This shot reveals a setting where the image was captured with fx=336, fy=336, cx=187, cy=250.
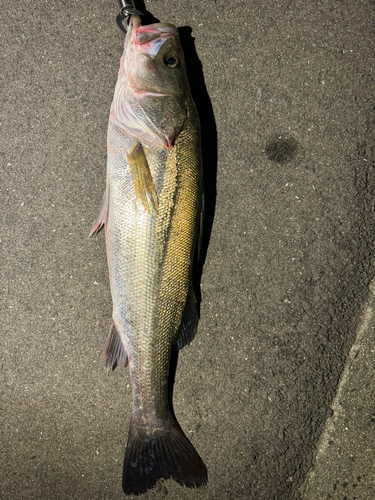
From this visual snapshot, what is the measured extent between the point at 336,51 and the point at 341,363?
111 inches

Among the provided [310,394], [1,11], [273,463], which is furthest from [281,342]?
[1,11]

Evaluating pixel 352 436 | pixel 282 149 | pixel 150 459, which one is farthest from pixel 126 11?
pixel 352 436

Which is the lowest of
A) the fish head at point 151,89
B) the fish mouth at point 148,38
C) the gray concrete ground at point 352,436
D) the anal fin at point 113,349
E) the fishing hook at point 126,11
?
the gray concrete ground at point 352,436

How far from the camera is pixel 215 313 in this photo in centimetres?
300

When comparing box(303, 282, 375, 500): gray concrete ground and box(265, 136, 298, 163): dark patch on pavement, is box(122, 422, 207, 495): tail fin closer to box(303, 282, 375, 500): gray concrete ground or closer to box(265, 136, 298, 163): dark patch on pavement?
box(303, 282, 375, 500): gray concrete ground

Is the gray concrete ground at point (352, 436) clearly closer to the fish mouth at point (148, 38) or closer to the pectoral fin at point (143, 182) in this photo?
the pectoral fin at point (143, 182)

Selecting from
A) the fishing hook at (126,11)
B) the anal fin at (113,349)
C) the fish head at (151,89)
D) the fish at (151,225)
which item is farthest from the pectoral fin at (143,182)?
the fishing hook at (126,11)

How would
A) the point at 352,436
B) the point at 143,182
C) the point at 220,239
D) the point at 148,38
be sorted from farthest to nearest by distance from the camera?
the point at 220,239 < the point at 352,436 < the point at 148,38 < the point at 143,182

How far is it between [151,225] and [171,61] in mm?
1275

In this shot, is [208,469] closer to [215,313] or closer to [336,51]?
[215,313]

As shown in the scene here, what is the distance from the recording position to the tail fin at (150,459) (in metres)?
2.59

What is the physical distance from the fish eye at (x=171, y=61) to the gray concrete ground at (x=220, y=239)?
0.54m

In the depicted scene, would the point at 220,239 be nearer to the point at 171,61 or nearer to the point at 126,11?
the point at 171,61

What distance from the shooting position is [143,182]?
2373 millimetres
